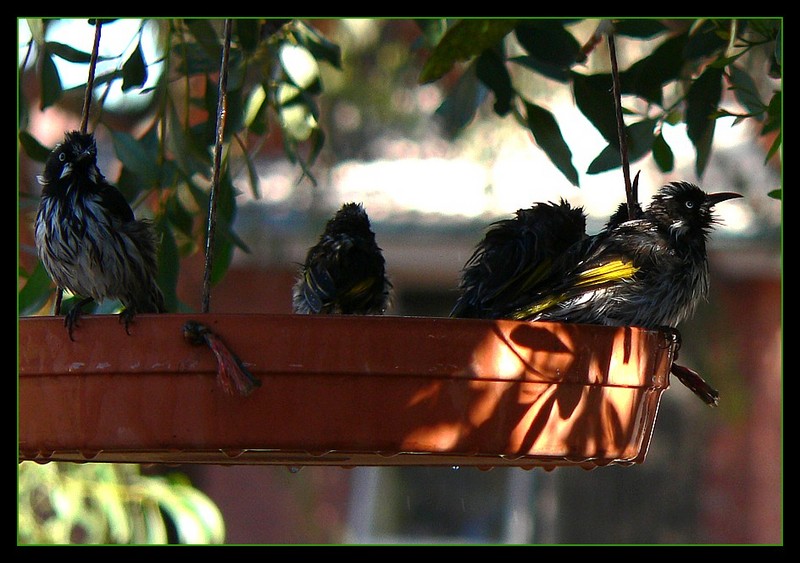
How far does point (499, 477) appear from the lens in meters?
13.1

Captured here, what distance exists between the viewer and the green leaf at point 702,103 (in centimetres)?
379

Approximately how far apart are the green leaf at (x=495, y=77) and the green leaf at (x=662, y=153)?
0.57 m

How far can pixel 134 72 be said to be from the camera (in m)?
4.14

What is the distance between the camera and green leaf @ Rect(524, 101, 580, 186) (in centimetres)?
395

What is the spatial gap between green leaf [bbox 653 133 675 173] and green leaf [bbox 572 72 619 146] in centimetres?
27

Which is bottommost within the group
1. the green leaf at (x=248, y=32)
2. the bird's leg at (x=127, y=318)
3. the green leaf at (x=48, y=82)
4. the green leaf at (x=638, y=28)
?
the bird's leg at (x=127, y=318)

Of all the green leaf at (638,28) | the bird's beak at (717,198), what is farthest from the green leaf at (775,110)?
the green leaf at (638,28)

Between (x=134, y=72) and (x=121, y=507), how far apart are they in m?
2.84

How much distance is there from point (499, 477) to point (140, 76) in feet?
32.0

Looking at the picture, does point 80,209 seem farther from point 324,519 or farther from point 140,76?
point 324,519

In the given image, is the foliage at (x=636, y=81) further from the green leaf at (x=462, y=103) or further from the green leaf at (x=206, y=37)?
the green leaf at (x=206, y=37)

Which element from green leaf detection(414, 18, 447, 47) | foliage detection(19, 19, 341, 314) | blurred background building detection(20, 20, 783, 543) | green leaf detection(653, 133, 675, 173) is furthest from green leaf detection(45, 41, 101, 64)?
blurred background building detection(20, 20, 783, 543)

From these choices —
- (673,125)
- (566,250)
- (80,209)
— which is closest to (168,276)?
(80,209)

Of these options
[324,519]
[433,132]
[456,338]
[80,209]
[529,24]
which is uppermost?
[433,132]
